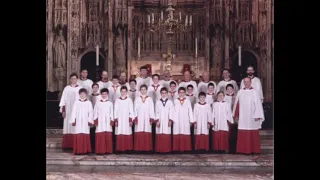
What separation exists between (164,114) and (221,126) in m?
1.16

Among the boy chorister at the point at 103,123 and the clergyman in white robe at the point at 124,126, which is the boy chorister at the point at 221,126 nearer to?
the clergyman in white robe at the point at 124,126

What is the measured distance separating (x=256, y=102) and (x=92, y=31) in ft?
14.8

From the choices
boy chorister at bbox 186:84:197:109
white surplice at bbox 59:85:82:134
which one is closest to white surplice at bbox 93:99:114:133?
white surplice at bbox 59:85:82:134

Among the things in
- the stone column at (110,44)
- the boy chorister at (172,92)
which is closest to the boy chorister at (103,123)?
the boy chorister at (172,92)

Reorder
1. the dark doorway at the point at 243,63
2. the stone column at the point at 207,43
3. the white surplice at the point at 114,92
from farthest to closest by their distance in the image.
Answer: the stone column at the point at 207,43 → the dark doorway at the point at 243,63 → the white surplice at the point at 114,92

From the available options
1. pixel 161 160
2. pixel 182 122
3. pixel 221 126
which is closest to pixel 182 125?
pixel 182 122

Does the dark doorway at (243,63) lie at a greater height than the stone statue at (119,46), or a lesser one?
lesser

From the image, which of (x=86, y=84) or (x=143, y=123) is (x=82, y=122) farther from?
(x=143, y=123)

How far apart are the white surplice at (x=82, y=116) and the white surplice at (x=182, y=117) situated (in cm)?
167

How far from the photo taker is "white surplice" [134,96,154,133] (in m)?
9.06

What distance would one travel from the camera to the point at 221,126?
909cm

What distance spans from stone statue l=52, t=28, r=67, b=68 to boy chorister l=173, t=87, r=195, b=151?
3.43 m

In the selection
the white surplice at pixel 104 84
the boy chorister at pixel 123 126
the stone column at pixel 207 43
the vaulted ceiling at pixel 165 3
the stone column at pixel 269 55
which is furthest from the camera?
the vaulted ceiling at pixel 165 3

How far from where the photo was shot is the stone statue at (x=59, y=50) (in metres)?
11.0
